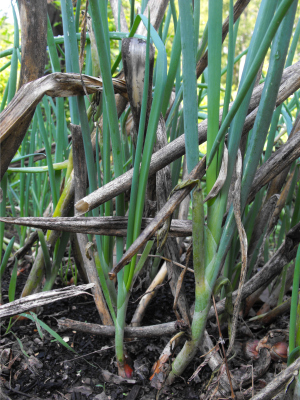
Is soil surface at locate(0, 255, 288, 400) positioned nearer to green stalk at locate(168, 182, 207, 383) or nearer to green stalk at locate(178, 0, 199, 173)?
green stalk at locate(168, 182, 207, 383)

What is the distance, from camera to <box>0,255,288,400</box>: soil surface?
0.59m

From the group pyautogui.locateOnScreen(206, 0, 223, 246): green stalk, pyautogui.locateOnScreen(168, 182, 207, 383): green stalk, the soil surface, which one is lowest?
the soil surface

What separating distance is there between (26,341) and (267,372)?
1.74 ft

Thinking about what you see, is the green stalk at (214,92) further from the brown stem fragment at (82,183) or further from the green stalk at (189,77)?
the brown stem fragment at (82,183)

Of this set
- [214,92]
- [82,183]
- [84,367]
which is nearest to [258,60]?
[214,92]

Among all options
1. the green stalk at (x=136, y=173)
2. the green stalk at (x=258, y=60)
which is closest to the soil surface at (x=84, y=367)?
the green stalk at (x=136, y=173)

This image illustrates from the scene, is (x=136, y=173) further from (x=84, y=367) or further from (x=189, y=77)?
(x=84, y=367)

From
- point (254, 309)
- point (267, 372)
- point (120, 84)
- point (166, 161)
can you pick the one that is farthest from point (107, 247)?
point (254, 309)

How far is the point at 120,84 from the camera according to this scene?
1.91ft

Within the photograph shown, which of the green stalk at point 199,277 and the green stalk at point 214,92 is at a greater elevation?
the green stalk at point 214,92

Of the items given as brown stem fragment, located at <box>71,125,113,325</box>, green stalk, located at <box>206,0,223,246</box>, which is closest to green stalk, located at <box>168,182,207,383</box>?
green stalk, located at <box>206,0,223,246</box>

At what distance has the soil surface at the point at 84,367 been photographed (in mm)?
589

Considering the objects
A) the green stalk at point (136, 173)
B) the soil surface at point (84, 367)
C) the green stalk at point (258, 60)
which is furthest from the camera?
the soil surface at point (84, 367)

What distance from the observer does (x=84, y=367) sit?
25.9 inches
